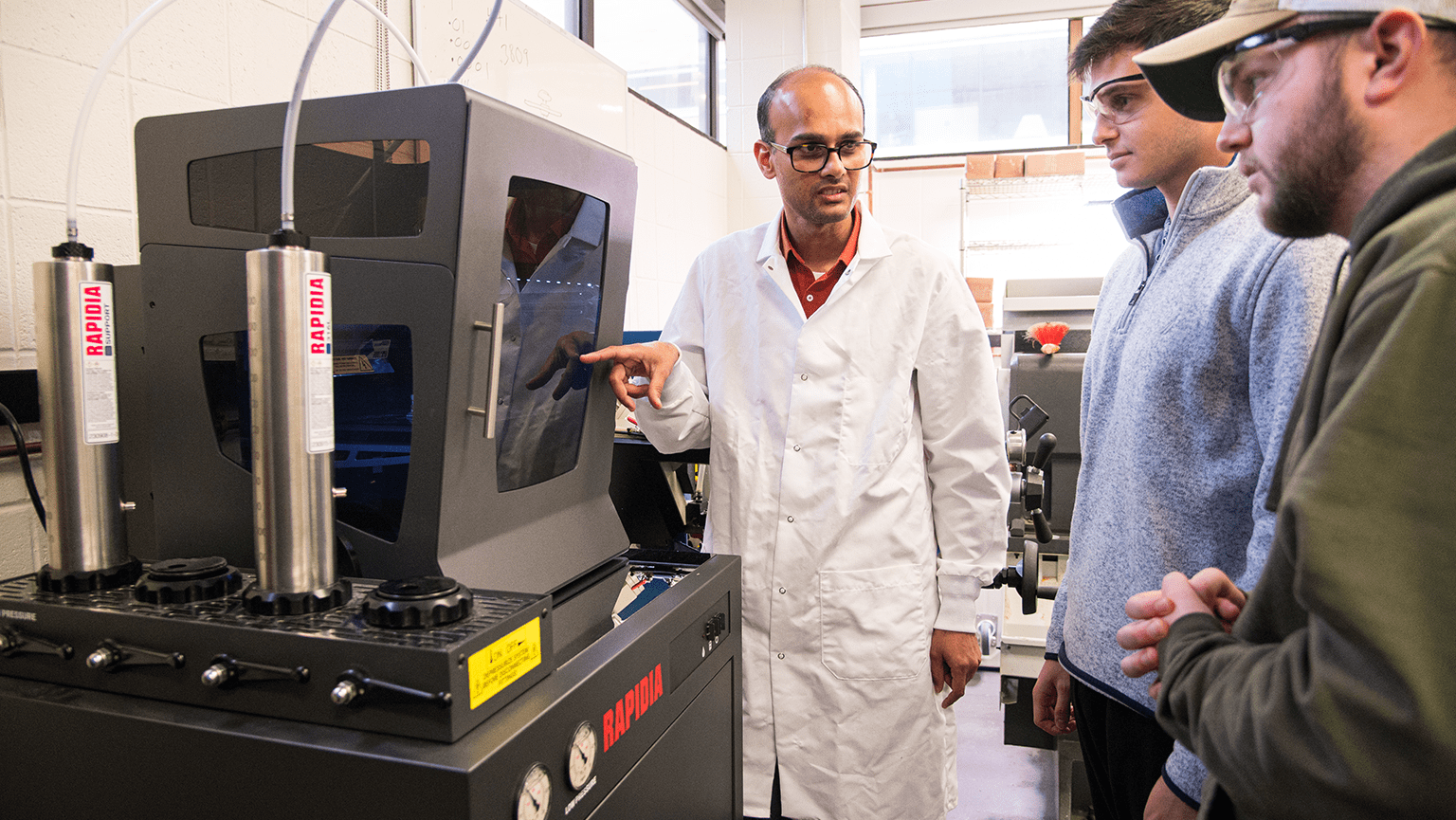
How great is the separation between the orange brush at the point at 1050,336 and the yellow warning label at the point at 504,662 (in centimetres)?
227

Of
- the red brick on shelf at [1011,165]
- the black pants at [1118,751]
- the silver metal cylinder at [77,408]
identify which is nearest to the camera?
the silver metal cylinder at [77,408]

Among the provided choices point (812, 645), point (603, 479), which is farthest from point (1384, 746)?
point (812, 645)

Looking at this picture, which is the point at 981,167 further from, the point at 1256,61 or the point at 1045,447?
the point at 1256,61

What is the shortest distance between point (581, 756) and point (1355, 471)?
560 mm

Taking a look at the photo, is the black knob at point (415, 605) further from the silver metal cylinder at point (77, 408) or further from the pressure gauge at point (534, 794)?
the silver metal cylinder at point (77, 408)

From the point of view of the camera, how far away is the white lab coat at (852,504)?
4.70 feet

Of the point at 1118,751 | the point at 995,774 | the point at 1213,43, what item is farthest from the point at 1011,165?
the point at 1213,43

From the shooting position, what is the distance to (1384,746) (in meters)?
0.46

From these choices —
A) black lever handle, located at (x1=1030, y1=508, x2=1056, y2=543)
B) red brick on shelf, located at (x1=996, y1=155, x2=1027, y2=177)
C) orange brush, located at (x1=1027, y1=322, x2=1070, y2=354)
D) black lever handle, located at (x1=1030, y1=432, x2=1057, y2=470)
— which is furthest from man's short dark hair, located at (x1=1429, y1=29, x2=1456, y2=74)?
red brick on shelf, located at (x1=996, y1=155, x2=1027, y2=177)

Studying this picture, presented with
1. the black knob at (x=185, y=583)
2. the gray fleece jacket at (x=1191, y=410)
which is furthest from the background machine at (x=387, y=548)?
the gray fleece jacket at (x=1191, y=410)

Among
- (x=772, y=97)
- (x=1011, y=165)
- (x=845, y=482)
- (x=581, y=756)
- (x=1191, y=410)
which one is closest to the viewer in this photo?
(x=581, y=756)

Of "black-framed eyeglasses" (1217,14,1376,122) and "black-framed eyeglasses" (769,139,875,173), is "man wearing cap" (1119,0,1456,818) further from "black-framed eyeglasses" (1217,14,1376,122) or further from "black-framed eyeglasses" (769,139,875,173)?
"black-framed eyeglasses" (769,139,875,173)

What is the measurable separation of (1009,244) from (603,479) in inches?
145

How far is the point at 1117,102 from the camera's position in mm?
1221
